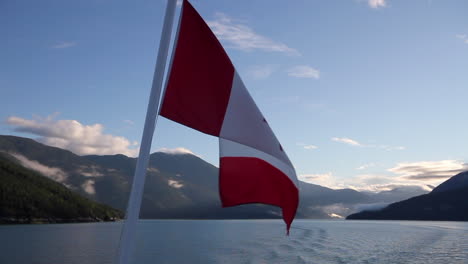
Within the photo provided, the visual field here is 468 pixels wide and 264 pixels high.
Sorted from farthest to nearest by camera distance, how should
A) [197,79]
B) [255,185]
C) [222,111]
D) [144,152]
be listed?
[255,185] < [222,111] < [197,79] < [144,152]

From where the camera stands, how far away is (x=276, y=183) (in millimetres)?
7668

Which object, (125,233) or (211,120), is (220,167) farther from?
(125,233)

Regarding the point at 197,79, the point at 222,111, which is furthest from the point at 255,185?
the point at 197,79

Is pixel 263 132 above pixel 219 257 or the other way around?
above

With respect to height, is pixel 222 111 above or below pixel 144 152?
above

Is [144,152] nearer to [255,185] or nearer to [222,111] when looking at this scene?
[222,111]

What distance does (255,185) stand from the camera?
24.5ft

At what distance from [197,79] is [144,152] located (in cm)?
183

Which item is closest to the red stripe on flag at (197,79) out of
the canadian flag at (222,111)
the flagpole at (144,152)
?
the canadian flag at (222,111)

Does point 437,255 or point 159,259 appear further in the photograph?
point 437,255

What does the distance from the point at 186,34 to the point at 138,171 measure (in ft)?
7.89

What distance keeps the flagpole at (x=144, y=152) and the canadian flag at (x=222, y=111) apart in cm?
72

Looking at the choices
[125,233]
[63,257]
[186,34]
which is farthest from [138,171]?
[63,257]

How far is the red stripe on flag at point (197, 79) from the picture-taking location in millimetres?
6465
